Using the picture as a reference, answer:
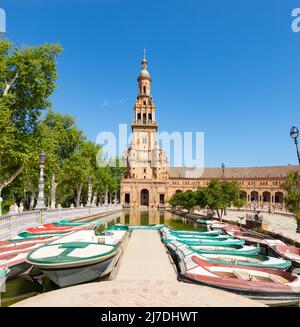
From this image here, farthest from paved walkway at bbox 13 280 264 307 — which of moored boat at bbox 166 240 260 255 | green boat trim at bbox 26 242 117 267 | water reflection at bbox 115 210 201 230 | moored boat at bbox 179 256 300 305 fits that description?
water reflection at bbox 115 210 201 230

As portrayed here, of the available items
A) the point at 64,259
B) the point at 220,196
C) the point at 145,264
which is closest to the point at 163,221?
the point at 220,196

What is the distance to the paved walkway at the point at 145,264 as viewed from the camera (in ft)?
34.2

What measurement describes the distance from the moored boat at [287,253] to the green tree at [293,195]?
2.27m

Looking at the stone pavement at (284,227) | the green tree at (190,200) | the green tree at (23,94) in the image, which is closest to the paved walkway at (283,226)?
the stone pavement at (284,227)

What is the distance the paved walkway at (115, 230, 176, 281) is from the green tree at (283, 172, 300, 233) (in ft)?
30.9

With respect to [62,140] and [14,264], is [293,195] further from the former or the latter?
[62,140]

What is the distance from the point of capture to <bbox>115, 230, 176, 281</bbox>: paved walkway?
34.2 feet

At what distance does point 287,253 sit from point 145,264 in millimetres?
8489

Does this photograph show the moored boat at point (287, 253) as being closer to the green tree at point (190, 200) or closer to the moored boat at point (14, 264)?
the moored boat at point (14, 264)

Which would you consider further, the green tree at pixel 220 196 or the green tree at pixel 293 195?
the green tree at pixel 220 196

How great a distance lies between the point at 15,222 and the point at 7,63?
15.3m

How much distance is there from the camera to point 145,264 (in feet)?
40.2
